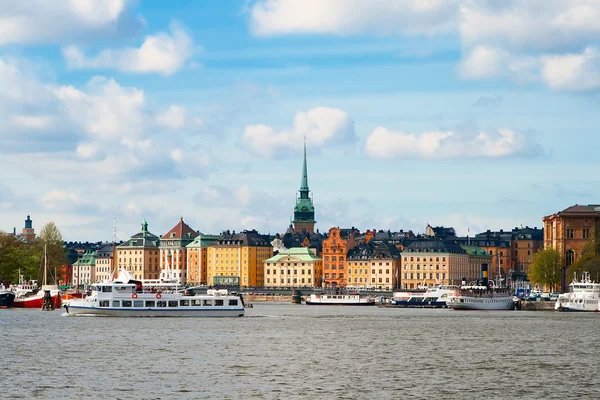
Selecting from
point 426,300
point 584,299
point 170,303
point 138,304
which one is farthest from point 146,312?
point 426,300

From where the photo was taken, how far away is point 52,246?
579 feet

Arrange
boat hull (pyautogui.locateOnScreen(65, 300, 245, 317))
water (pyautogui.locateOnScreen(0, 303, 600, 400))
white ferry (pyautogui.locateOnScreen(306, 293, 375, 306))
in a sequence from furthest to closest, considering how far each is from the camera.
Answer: white ferry (pyautogui.locateOnScreen(306, 293, 375, 306))
boat hull (pyautogui.locateOnScreen(65, 300, 245, 317))
water (pyautogui.locateOnScreen(0, 303, 600, 400))

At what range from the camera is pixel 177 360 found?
61.3 m

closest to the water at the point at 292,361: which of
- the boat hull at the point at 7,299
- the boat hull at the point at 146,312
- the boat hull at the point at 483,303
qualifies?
the boat hull at the point at 146,312

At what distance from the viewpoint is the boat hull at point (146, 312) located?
10700cm

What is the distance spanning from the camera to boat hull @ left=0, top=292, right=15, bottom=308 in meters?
139

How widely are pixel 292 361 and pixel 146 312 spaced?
47.4 meters

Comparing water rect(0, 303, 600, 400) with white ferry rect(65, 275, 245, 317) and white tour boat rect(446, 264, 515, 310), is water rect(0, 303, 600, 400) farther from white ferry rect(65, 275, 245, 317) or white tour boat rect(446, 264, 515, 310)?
white tour boat rect(446, 264, 515, 310)

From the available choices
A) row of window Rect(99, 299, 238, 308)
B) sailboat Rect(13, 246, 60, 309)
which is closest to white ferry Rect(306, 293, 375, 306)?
sailboat Rect(13, 246, 60, 309)

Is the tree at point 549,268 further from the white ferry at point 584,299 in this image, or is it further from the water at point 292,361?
the water at point 292,361

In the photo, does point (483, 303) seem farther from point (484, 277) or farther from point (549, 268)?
point (549, 268)

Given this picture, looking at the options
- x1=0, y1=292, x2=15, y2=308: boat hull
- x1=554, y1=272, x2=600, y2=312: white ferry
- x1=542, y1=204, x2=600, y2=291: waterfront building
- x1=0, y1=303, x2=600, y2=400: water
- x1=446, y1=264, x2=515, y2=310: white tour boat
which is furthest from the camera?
x1=542, y1=204, x2=600, y2=291: waterfront building

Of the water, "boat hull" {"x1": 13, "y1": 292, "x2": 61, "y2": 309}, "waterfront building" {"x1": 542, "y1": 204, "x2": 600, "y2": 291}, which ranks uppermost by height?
"waterfront building" {"x1": 542, "y1": 204, "x2": 600, "y2": 291}

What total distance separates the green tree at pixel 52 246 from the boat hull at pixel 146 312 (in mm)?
59214
